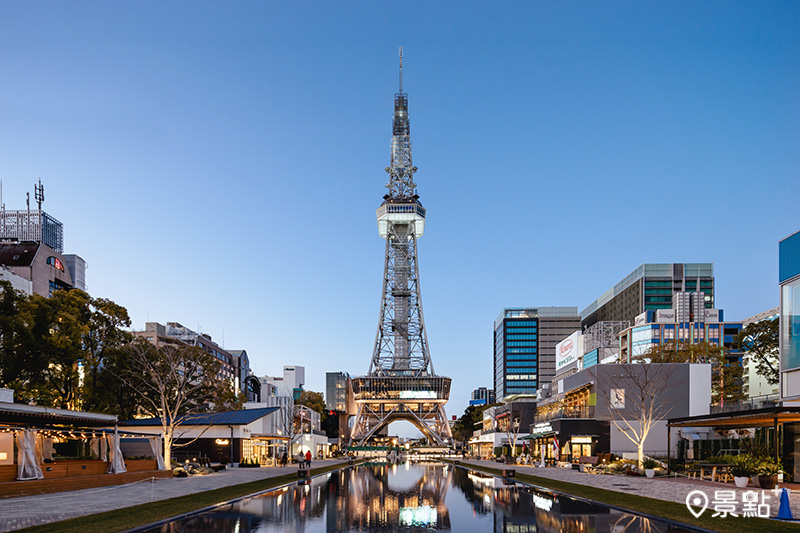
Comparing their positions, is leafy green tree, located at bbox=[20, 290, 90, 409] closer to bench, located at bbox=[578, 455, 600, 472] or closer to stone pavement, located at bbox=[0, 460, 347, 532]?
stone pavement, located at bbox=[0, 460, 347, 532]

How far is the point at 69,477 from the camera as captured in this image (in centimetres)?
3538

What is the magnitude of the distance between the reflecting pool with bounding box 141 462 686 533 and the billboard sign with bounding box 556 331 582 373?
345 feet

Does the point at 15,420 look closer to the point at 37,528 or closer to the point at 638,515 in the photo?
the point at 37,528

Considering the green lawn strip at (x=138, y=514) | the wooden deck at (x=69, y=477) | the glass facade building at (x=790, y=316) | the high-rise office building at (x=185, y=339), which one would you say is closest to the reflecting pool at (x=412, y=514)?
the green lawn strip at (x=138, y=514)

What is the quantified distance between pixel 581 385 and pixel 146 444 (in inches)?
1715

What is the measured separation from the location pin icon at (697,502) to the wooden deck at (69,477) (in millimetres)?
26525

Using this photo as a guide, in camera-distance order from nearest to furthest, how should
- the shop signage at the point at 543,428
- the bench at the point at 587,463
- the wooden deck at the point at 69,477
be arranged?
the wooden deck at the point at 69,477
the bench at the point at 587,463
the shop signage at the point at 543,428

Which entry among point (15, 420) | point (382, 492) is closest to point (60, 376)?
point (15, 420)

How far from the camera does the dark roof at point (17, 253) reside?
11169 centimetres

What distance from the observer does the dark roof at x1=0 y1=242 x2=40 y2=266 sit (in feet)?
366

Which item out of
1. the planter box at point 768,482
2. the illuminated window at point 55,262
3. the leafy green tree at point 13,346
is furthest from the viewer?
the illuminated window at point 55,262

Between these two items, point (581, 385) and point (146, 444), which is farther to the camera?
point (581, 385)

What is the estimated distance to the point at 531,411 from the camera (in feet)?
357

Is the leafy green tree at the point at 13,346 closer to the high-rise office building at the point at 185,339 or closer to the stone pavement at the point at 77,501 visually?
the stone pavement at the point at 77,501
